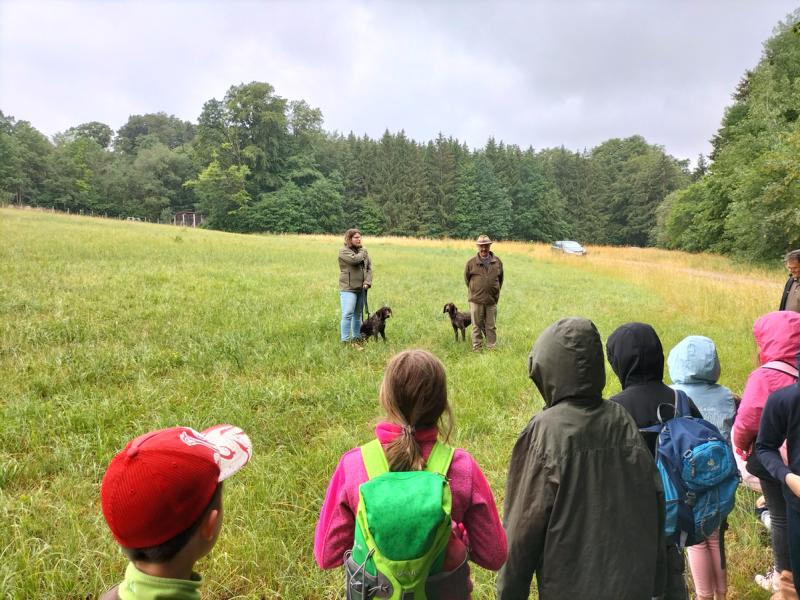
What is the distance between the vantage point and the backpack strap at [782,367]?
2602mm

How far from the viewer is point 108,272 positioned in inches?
459

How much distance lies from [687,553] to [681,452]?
3.29 feet

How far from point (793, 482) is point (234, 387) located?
198 inches

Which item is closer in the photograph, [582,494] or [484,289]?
[582,494]

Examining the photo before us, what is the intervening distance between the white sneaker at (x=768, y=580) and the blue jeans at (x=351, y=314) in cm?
593

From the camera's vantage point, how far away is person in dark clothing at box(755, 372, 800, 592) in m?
2.22

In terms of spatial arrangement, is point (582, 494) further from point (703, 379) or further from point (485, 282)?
point (485, 282)

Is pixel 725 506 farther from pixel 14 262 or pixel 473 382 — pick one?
pixel 14 262

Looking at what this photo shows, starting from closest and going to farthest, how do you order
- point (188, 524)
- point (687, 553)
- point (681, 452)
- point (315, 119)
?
1. point (188, 524)
2. point (681, 452)
3. point (687, 553)
4. point (315, 119)

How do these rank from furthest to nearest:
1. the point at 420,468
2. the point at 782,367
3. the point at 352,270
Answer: the point at 352,270 < the point at 782,367 < the point at 420,468

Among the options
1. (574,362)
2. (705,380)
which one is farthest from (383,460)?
(705,380)

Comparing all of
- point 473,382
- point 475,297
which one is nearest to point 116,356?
point 473,382

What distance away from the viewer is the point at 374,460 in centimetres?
165

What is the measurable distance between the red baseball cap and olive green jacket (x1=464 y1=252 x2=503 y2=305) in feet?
22.5
